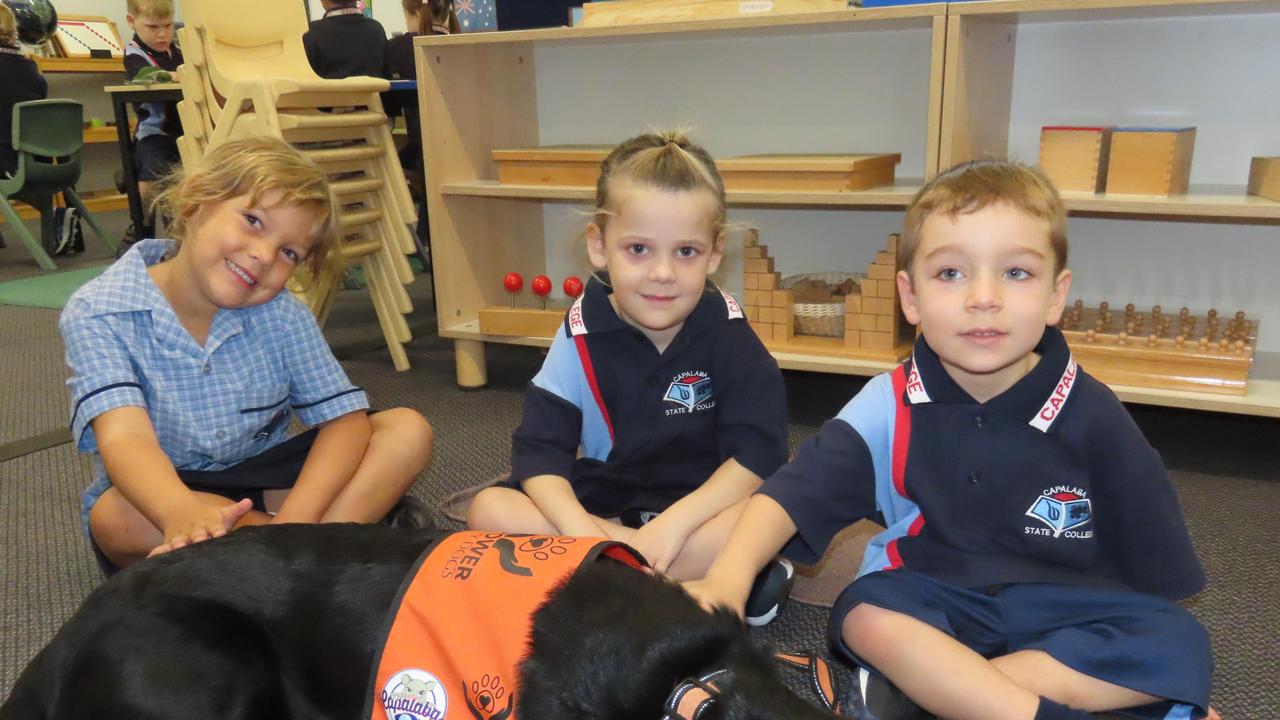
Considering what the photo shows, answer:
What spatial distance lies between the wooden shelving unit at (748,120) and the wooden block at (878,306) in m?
0.13

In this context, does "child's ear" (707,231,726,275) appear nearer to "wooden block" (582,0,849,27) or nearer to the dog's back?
the dog's back

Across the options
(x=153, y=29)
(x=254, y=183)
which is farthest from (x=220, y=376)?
(x=153, y=29)

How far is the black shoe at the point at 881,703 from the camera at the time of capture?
4.17ft

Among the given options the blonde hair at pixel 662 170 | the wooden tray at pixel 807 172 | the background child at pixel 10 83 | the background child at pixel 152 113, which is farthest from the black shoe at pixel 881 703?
the background child at pixel 10 83

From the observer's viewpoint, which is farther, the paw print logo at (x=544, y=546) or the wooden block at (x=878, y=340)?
the wooden block at (x=878, y=340)

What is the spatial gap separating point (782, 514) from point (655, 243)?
1.63ft

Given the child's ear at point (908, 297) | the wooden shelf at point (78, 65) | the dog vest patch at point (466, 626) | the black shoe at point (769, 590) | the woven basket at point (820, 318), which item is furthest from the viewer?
the wooden shelf at point (78, 65)

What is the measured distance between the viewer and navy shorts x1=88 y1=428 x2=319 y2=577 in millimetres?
1693

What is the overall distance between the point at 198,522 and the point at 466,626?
640mm

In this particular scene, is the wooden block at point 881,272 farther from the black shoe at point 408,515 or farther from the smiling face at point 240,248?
the smiling face at point 240,248

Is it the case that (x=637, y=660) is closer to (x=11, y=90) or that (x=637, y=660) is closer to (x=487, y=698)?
(x=487, y=698)

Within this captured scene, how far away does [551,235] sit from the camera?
10.9 feet

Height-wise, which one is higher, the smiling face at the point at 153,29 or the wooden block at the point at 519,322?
the smiling face at the point at 153,29

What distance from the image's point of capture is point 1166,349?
7.16 ft
